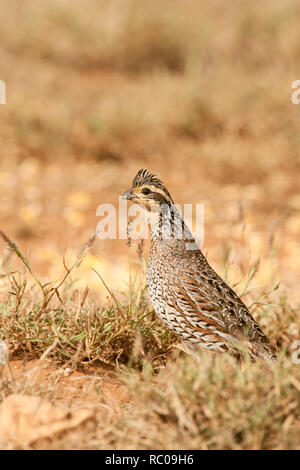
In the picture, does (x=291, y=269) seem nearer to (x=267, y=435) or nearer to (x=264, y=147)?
(x=264, y=147)

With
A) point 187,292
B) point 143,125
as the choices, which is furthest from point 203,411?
point 143,125

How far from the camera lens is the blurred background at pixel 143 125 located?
742 cm

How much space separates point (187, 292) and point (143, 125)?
5.88 m

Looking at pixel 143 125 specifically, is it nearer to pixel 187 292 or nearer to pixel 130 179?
pixel 130 179

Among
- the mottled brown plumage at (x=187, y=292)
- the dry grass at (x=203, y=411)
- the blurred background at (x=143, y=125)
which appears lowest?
the dry grass at (x=203, y=411)

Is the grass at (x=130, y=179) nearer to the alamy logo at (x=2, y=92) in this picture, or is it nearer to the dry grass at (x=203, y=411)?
the dry grass at (x=203, y=411)

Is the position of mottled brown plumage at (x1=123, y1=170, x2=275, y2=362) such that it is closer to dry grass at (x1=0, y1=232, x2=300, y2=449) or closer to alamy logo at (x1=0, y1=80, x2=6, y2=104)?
dry grass at (x1=0, y1=232, x2=300, y2=449)

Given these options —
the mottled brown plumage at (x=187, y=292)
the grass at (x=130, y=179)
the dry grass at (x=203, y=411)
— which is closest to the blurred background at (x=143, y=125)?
the grass at (x=130, y=179)

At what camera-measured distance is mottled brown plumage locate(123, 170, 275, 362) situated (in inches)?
142

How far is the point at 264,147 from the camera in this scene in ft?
28.9

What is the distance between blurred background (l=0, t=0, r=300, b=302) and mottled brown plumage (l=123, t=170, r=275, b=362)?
190cm

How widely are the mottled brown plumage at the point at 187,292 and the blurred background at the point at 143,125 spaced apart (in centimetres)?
190

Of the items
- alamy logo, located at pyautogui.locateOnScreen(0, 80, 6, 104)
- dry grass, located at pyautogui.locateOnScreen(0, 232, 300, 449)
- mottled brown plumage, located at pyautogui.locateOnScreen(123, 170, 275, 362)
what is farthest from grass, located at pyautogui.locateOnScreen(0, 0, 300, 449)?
mottled brown plumage, located at pyautogui.locateOnScreen(123, 170, 275, 362)

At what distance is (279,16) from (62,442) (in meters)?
11.6
